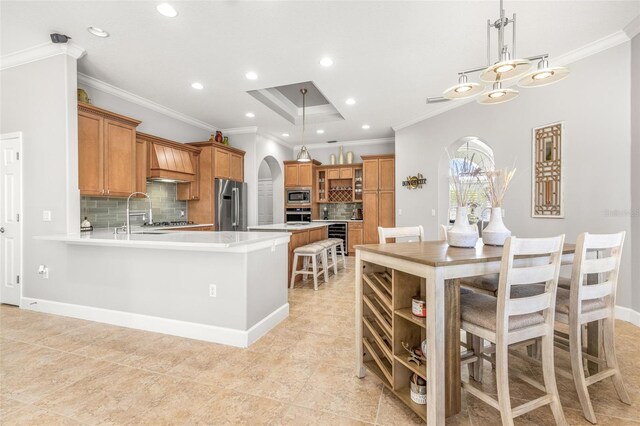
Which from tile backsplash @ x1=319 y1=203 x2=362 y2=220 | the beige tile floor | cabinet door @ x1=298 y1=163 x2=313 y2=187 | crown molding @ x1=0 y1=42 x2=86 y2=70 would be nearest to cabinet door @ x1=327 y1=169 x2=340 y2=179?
cabinet door @ x1=298 y1=163 x2=313 y2=187

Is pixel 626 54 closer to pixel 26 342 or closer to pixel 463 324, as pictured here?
pixel 463 324

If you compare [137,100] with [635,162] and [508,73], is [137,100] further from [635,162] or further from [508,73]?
[635,162]

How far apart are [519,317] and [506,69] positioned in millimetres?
1415

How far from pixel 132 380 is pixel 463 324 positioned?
213cm

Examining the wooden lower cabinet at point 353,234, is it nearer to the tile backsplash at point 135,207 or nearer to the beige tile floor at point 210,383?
the tile backsplash at point 135,207

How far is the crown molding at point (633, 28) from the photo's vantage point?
2674 millimetres

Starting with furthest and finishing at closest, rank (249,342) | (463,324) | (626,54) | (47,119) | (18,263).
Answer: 1. (18,263)
2. (47,119)
3. (626,54)
4. (249,342)
5. (463,324)

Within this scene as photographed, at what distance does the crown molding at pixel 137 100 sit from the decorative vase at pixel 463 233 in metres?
4.63

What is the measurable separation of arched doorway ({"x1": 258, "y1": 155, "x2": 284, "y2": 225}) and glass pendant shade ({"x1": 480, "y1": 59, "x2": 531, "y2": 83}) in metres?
5.59

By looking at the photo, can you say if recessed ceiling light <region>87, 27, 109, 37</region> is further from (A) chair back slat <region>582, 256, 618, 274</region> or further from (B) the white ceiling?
(A) chair back slat <region>582, 256, 618, 274</region>

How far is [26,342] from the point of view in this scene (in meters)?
2.52

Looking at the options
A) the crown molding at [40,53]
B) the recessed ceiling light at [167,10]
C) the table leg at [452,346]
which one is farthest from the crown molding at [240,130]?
the table leg at [452,346]

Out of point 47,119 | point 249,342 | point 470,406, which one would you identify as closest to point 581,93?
point 470,406

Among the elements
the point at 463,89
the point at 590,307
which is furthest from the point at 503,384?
the point at 463,89
